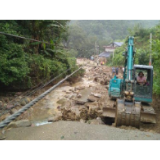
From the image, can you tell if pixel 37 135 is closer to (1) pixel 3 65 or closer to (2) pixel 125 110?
(2) pixel 125 110

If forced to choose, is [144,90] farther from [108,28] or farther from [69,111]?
[108,28]

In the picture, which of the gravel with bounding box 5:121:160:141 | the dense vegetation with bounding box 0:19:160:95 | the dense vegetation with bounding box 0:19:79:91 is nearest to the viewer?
the gravel with bounding box 5:121:160:141

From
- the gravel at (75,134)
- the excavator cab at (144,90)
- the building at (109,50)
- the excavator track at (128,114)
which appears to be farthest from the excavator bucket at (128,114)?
the building at (109,50)

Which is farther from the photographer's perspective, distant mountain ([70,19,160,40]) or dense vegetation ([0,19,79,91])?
distant mountain ([70,19,160,40])

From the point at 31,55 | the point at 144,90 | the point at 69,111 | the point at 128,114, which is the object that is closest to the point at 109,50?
the point at 31,55

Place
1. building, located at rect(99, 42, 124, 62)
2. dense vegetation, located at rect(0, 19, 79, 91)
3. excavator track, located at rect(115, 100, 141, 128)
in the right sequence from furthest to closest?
1. building, located at rect(99, 42, 124, 62)
2. dense vegetation, located at rect(0, 19, 79, 91)
3. excavator track, located at rect(115, 100, 141, 128)

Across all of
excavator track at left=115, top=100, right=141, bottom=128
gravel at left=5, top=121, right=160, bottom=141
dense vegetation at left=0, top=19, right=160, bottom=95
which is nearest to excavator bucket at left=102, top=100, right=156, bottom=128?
excavator track at left=115, top=100, right=141, bottom=128

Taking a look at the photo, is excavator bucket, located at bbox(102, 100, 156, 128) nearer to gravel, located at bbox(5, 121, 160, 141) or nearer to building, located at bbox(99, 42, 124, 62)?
gravel, located at bbox(5, 121, 160, 141)

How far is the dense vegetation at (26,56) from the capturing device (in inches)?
301

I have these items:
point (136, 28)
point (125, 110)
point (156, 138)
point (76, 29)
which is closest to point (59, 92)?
point (125, 110)

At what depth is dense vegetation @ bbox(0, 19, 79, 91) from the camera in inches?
301

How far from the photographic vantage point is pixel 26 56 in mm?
9844

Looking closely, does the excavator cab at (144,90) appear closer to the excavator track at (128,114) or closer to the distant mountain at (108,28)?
the excavator track at (128,114)

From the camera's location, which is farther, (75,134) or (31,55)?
(31,55)
